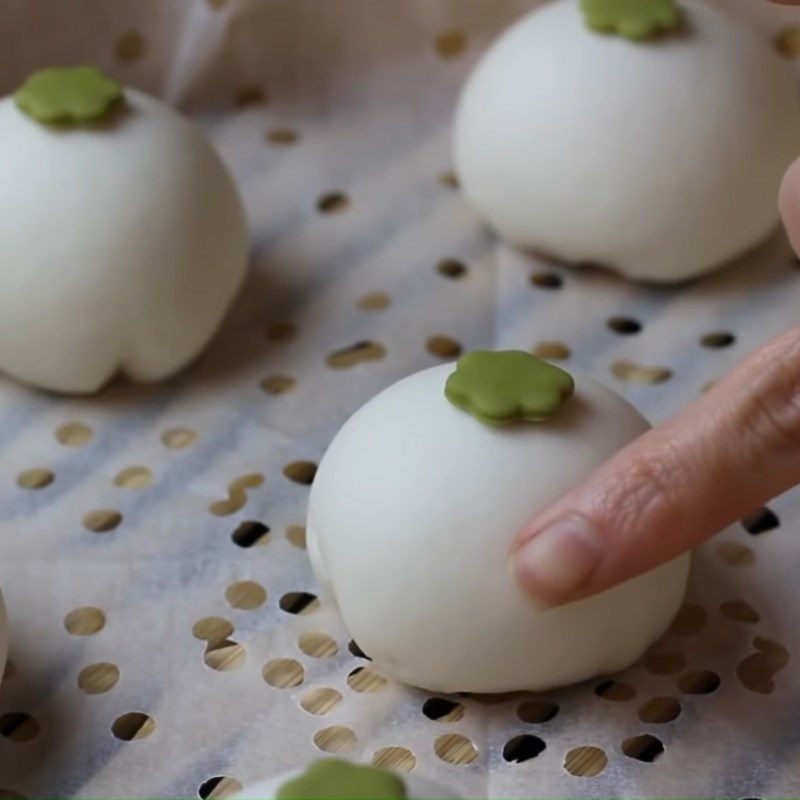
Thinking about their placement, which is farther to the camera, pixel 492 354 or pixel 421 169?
pixel 421 169

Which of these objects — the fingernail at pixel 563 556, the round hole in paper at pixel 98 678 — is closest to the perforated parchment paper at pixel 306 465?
the round hole in paper at pixel 98 678

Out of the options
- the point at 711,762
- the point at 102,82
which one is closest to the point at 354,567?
the point at 711,762

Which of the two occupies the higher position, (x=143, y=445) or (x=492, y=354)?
(x=492, y=354)

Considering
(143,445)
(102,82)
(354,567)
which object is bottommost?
(143,445)

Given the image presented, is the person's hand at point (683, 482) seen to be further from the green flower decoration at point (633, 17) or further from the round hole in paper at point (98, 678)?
the green flower decoration at point (633, 17)

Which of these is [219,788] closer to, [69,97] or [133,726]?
[133,726]

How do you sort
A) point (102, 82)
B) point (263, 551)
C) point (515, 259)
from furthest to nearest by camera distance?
→ 1. point (515, 259)
2. point (102, 82)
3. point (263, 551)

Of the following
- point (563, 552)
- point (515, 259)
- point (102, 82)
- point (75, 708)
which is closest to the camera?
point (563, 552)

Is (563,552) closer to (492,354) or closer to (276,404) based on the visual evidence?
(492,354)
